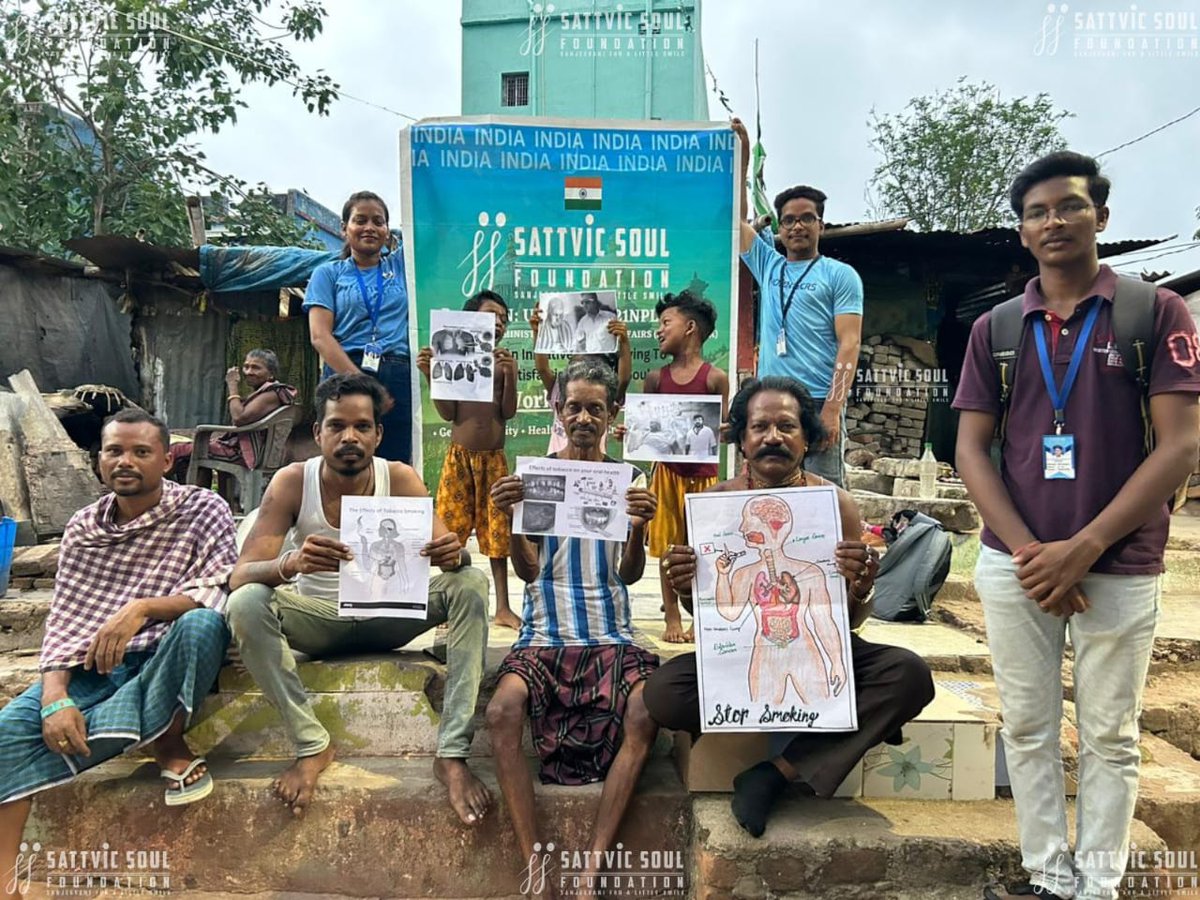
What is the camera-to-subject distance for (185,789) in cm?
244

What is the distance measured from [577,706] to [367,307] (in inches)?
89.7

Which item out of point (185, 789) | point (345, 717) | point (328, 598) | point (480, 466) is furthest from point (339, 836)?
point (480, 466)

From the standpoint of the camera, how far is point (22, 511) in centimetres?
575

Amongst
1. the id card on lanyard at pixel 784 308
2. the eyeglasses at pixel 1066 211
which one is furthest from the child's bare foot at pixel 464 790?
the eyeglasses at pixel 1066 211

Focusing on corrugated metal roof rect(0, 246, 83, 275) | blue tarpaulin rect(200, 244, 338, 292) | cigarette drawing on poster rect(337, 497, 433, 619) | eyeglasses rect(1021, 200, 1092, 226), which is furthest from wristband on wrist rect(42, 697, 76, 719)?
corrugated metal roof rect(0, 246, 83, 275)

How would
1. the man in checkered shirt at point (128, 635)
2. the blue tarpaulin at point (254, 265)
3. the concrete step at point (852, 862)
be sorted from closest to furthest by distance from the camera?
the concrete step at point (852, 862) < the man in checkered shirt at point (128, 635) < the blue tarpaulin at point (254, 265)

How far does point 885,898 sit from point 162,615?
2.44 metres

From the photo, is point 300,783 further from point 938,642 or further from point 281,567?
point 938,642

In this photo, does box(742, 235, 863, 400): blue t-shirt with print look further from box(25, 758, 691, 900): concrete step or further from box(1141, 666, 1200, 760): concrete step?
box(1141, 666, 1200, 760): concrete step

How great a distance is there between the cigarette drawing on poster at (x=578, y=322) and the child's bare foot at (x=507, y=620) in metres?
1.22

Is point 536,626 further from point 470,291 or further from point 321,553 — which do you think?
point 470,291

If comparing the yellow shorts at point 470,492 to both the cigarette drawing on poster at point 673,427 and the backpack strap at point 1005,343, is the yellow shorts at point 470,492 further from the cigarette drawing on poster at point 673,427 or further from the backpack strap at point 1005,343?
the backpack strap at point 1005,343

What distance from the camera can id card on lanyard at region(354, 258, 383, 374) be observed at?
3.71 meters

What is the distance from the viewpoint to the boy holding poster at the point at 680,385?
11.0 ft
